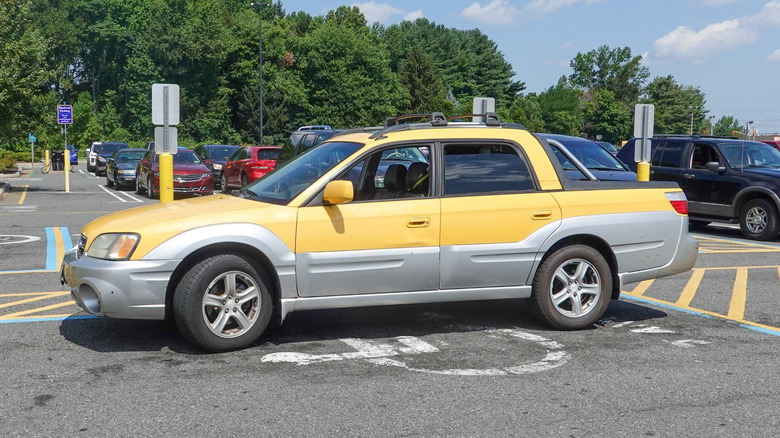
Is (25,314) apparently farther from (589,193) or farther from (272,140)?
(272,140)

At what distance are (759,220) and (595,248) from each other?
30.6 ft

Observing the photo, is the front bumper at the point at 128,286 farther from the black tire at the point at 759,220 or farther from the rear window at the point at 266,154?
the rear window at the point at 266,154

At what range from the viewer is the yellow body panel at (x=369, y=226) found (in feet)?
21.3

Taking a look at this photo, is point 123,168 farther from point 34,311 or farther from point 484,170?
point 484,170

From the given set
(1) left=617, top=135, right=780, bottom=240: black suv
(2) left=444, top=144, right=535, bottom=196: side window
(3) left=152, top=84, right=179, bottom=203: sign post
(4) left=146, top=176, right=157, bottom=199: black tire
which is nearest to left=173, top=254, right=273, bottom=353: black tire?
(2) left=444, top=144, right=535, bottom=196: side window

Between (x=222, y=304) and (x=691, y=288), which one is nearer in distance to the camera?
(x=222, y=304)

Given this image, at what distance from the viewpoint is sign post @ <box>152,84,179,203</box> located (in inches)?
514

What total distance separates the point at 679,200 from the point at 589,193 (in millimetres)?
946

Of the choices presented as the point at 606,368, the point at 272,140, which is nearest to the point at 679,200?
the point at 606,368

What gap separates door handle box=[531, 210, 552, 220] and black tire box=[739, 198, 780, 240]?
31.8 feet

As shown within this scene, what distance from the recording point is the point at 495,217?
695cm

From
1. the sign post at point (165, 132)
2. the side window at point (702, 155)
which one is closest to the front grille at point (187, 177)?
the sign post at point (165, 132)

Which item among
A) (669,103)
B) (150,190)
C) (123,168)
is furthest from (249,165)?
(669,103)

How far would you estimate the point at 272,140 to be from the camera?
257 ft
